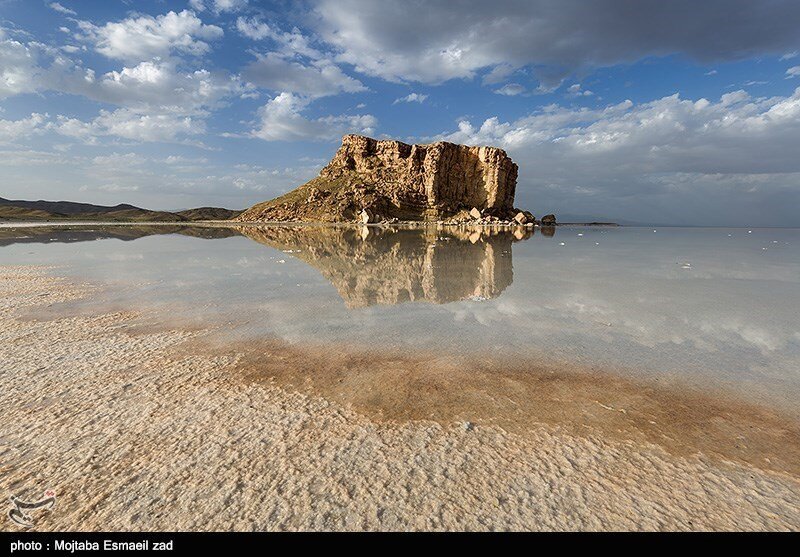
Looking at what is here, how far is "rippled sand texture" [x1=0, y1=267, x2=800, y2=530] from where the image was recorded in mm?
4180

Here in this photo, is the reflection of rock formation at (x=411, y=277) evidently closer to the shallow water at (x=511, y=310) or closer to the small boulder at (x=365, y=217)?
the shallow water at (x=511, y=310)

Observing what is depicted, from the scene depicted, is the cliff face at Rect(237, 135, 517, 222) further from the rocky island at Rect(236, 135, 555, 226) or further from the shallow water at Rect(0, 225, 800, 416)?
the shallow water at Rect(0, 225, 800, 416)

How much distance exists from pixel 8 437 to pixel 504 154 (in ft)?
593

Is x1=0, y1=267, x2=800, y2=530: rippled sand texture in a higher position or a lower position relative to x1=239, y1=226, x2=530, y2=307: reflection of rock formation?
lower

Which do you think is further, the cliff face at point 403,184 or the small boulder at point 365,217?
the cliff face at point 403,184


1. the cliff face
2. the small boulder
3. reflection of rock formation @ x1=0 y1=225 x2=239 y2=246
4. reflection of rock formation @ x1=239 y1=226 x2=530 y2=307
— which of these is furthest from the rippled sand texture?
the cliff face

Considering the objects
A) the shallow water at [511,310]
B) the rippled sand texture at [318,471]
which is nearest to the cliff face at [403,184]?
the shallow water at [511,310]

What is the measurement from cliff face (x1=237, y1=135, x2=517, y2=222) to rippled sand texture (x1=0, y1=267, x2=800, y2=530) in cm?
13493

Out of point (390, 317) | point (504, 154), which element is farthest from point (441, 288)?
point (504, 154)

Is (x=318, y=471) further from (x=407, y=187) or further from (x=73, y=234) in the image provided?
(x=407, y=187)

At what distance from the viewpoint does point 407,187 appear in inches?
6230

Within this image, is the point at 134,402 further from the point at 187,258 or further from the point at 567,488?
the point at 187,258

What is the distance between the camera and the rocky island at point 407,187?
14500 centimetres

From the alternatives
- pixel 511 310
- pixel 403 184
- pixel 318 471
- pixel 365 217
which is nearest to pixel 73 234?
pixel 511 310
